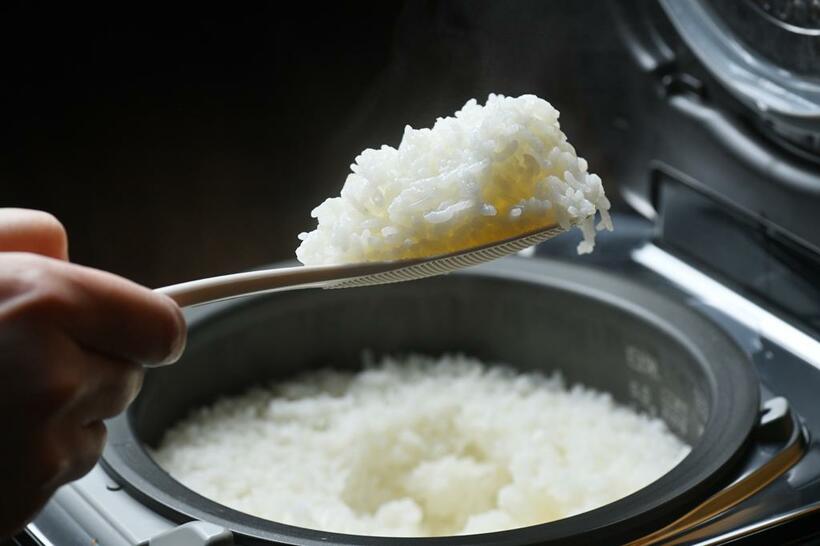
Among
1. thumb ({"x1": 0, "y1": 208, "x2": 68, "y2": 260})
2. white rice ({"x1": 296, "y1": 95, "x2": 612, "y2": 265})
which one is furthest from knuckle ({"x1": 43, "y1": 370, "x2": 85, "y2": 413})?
white rice ({"x1": 296, "y1": 95, "x2": 612, "y2": 265})

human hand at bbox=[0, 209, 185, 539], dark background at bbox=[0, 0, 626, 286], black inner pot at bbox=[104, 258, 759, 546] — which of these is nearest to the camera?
human hand at bbox=[0, 209, 185, 539]

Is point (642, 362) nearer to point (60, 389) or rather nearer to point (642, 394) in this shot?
point (642, 394)

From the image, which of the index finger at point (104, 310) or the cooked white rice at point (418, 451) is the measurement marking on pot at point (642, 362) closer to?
the cooked white rice at point (418, 451)

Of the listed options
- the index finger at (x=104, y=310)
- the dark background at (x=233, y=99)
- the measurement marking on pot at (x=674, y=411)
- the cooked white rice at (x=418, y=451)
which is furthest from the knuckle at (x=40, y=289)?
the dark background at (x=233, y=99)

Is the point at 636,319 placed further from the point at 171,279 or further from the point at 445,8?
the point at 171,279

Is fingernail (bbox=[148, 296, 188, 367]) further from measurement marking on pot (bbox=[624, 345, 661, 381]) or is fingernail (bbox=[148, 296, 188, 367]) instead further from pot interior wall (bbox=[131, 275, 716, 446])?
measurement marking on pot (bbox=[624, 345, 661, 381])

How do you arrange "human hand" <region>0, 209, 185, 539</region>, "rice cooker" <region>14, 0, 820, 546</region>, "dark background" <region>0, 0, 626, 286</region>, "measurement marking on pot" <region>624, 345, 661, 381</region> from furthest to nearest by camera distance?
"dark background" <region>0, 0, 626, 286</region>
"measurement marking on pot" <region>624, 345, 661, 381</region>
"rice cooker" <region>14, 0, 820, 546</region>
"human hand" <region>0, 209, 185, 539</region>

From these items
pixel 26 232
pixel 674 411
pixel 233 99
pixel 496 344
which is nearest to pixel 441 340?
pixel 496 344
